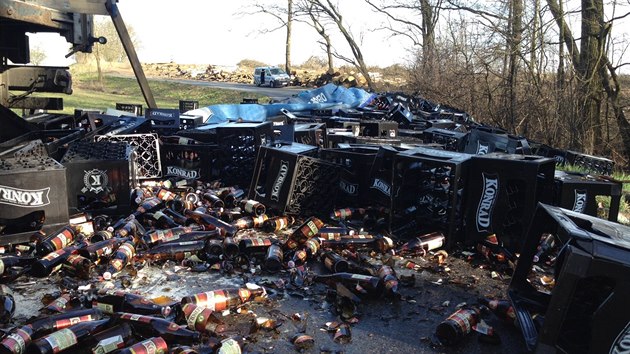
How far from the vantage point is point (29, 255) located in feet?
15.4

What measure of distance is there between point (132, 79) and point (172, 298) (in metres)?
42.1

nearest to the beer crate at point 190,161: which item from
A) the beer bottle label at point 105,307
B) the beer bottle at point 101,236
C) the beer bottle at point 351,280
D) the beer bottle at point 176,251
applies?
the beer bottle at point 101,236

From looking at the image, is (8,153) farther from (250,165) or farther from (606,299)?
(606,299)

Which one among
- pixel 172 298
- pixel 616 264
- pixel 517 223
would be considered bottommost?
pixel 172 298

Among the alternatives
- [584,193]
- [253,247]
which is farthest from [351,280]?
[584,193]

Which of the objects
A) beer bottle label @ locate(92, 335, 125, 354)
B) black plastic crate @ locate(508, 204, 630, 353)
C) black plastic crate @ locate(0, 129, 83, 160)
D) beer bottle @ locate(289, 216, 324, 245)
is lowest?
beer bottle label @ locate(92, 335, 125, 354)

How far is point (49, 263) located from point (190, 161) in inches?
131

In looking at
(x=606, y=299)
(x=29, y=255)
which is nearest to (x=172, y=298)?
(x=29, y=255)

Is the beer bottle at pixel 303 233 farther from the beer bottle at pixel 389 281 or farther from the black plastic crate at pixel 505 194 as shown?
the black plastic crate at pixel 505 194

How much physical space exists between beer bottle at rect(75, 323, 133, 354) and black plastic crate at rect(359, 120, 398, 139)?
647cm

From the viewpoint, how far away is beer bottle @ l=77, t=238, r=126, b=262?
4539mm

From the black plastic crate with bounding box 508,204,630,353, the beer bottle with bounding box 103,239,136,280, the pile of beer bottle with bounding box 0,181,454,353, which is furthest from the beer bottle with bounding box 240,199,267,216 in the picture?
the black plastic crate with bounding box 508,204,630,353

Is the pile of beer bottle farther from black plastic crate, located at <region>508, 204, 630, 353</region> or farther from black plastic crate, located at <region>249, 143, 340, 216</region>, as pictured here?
black plastic crate, located at <region>508, 204, 630, 353</region>

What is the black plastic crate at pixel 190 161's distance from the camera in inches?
293
